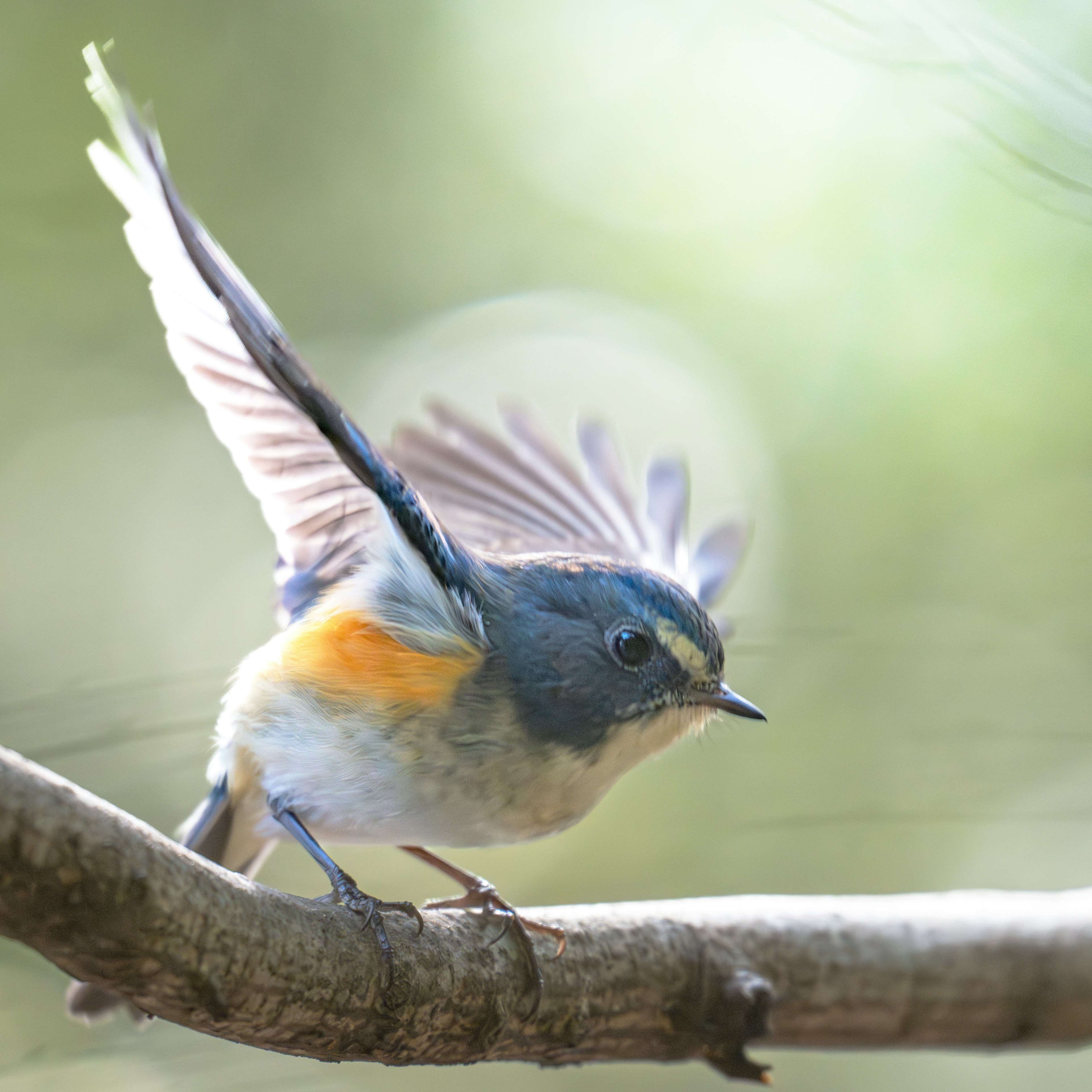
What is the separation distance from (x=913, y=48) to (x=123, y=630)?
500 cm

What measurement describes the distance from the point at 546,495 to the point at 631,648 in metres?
1.62

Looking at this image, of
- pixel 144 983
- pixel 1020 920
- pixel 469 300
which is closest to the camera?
pixel 144 983

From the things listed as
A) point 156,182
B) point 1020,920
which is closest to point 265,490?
point 156,182

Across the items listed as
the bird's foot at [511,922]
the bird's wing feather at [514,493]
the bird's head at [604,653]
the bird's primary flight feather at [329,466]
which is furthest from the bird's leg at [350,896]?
the bird's wing feather at [514,493]

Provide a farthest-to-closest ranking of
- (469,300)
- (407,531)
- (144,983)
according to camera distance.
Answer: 1. (469,300)
2. (407,531)
3. (144,983)

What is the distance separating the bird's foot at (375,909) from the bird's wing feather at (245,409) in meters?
0.88

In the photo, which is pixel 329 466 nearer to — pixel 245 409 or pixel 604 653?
pixel 245 409

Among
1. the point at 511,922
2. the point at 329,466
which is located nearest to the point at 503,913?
the point at 511,922

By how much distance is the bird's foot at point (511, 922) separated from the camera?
221cm

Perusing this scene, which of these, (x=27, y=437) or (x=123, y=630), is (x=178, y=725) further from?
(x=27, y=437)

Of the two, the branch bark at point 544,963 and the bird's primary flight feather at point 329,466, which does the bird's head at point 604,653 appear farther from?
the branch bark at point 544,963

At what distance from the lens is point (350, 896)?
2.06 metres

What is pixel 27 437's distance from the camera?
548 centimetres

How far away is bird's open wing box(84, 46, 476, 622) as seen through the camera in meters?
1.82
